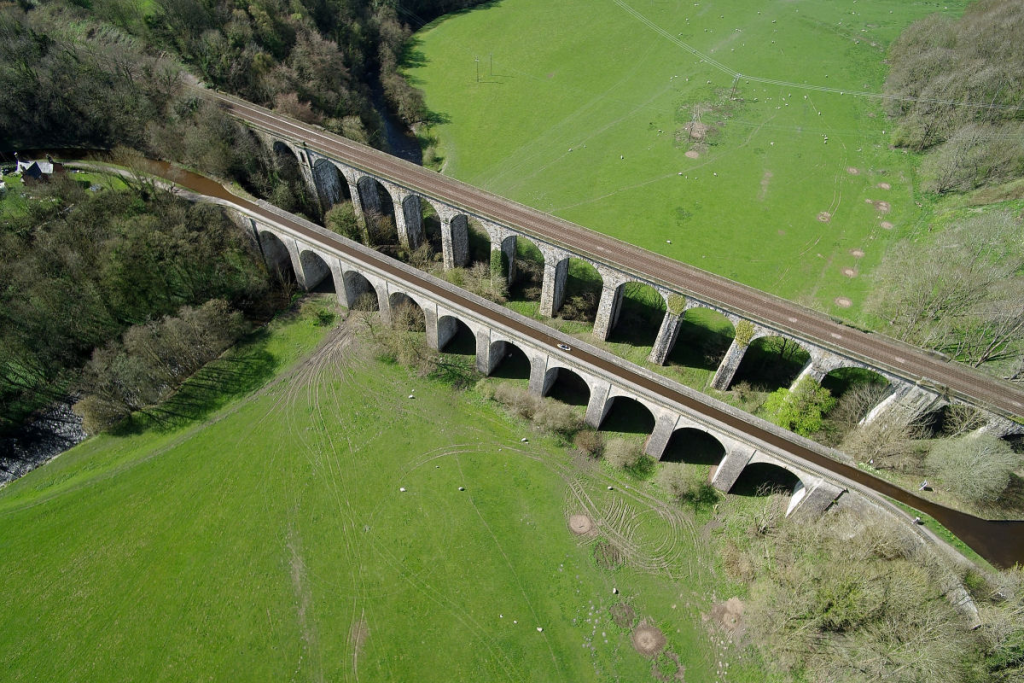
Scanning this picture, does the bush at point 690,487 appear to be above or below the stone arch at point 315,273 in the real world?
below

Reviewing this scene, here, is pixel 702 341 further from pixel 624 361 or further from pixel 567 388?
pixel 567 388

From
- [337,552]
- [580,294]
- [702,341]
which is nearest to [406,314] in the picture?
[580,294]

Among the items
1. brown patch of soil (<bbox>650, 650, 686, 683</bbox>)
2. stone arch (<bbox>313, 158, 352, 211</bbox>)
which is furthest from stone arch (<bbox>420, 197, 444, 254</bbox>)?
brown patch of soil (<bbox>650, 650, 686, 683</bbox>)

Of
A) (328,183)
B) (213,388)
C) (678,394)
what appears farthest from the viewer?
(328,183)

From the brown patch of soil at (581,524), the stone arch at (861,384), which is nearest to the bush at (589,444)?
the brown patch of soil at (581,524)

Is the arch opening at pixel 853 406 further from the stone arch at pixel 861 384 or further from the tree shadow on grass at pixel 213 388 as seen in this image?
the tree shadow on grass at pixel 213 388

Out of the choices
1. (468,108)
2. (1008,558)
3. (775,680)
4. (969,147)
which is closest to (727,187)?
(969,147)
